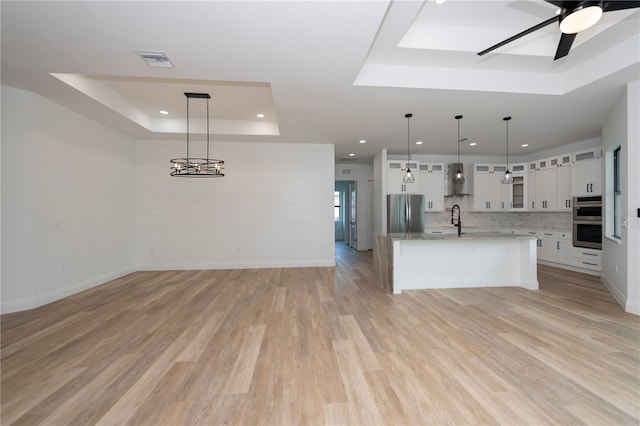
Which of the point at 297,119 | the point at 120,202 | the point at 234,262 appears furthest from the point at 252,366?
the point at 120,202

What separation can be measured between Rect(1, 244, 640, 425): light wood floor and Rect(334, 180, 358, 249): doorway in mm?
5438

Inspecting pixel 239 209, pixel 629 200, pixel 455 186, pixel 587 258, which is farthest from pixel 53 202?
pixel 587 258

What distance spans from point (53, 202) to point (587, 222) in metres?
9.73

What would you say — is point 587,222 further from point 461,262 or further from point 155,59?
point 155,59

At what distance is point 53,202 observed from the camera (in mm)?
3998

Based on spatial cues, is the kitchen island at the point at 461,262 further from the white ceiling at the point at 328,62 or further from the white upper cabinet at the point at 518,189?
the white upper cabinet at the point at 518,189

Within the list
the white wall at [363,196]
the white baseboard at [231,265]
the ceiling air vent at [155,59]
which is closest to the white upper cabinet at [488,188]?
the white wall at [363,196]

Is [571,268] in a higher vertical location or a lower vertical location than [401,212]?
lower

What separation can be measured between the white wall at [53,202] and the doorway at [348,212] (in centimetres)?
585

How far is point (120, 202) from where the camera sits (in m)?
5.52

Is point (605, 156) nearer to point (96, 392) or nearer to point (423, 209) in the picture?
point (423, 209)

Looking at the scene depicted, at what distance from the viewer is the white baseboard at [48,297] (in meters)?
3.54

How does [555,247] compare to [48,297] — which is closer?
[48,297]

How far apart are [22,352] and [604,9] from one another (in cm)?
587
